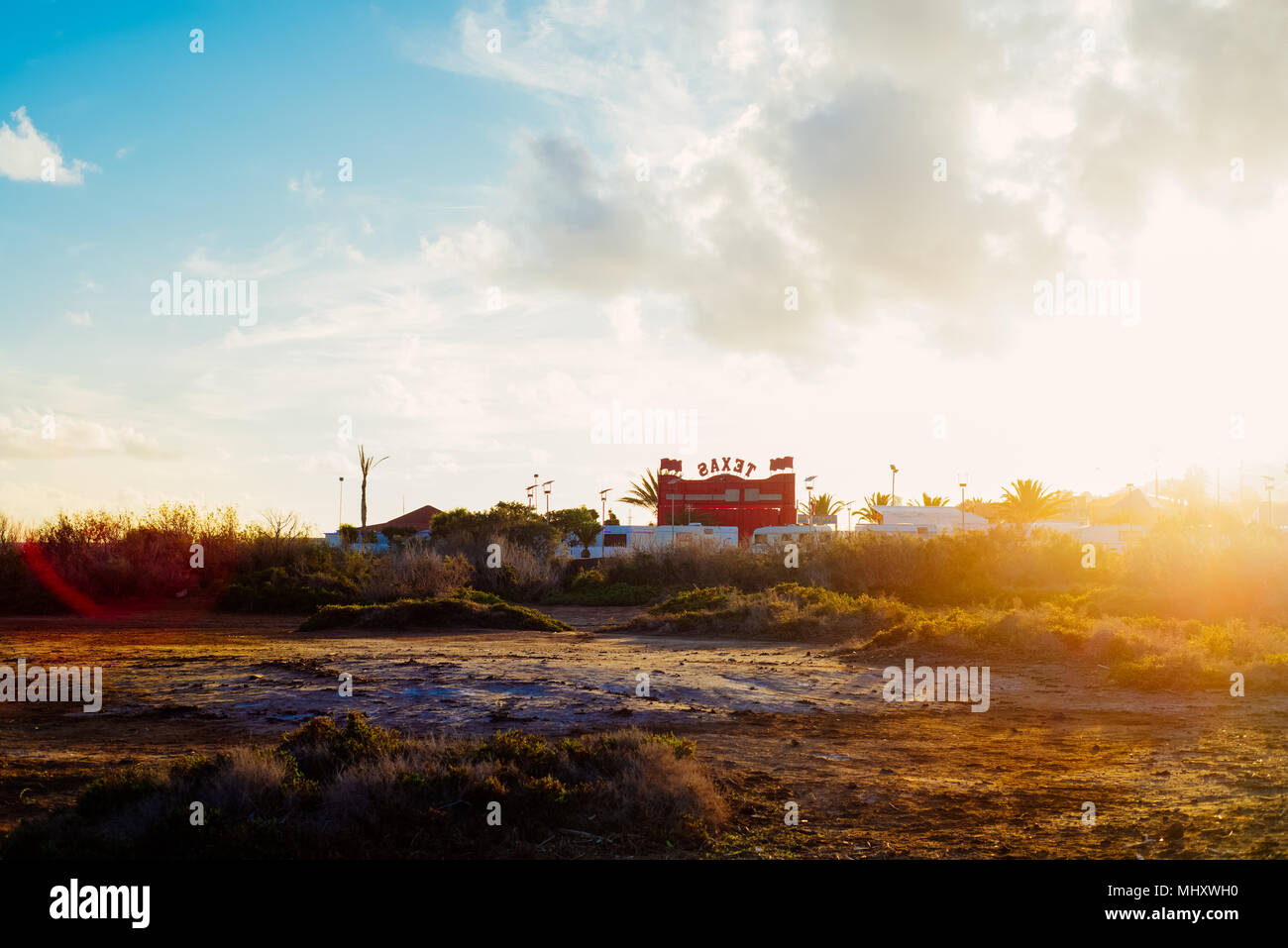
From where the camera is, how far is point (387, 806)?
6.47 meters

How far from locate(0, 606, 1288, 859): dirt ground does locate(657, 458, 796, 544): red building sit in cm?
5832

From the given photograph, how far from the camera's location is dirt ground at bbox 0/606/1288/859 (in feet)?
22.3

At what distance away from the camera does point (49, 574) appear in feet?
98.2

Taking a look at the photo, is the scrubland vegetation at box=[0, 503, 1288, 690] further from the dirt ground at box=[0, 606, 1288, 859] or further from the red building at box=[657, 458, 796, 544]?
the red building at box=[657, 458, 796, 544]

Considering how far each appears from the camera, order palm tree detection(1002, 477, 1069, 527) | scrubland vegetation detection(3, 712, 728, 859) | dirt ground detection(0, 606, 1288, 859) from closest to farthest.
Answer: scrubland vegetation detection(3, 712, 728, 859), dirt ground detection(0, 606, 1288, 859), palm tree detection(1002, 477, 1069, 527)

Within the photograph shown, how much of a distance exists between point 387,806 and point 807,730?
5.82 meters

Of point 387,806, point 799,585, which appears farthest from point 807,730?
point 799,585

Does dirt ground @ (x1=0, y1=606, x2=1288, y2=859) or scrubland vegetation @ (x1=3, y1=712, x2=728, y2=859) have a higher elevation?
scrubland vegetation @ (x1=3, y1=712, x2=728, y2=859)

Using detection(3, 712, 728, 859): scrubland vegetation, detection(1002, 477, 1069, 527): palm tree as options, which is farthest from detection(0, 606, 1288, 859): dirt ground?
detection(1002, 477, 1069, 527): palm tree

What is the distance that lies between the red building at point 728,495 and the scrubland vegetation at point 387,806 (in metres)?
69.9

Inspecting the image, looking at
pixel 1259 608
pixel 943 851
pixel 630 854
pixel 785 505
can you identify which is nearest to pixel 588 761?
pixel 630 854
